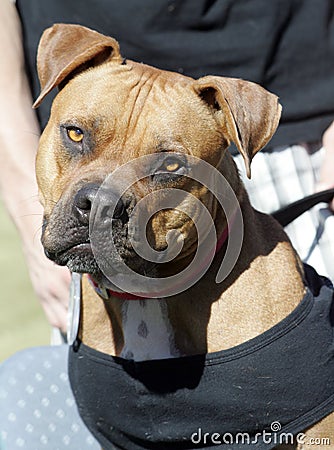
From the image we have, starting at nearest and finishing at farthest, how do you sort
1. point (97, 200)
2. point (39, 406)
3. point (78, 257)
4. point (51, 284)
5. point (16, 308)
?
point (97, 200), point (78, 257), point (39, 406), point (51, 284), point (16, 308)

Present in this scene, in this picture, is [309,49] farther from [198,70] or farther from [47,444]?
[47,444]

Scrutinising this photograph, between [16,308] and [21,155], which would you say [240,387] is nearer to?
[21,155]

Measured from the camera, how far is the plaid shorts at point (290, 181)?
3309 mm

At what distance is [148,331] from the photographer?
8.91 ft

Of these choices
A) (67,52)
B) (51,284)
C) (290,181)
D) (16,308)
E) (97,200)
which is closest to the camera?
(97,200)

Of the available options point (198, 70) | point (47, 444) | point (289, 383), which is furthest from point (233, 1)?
point (47, 444)

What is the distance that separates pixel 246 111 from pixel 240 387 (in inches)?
34.3

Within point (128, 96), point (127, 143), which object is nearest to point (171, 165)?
point (127, 143)

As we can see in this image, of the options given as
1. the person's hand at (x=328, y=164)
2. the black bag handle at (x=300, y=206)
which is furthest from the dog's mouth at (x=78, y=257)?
the person's hand at (x=328, y=164)

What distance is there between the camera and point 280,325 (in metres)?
2.58

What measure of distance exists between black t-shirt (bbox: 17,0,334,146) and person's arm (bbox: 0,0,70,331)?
0.09 metres

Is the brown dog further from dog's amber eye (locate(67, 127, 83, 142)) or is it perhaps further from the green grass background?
the green grass background

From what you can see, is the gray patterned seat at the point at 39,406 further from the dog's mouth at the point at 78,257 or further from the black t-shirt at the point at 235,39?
the black t-shirt at the point at 235,39

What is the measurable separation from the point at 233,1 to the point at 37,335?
3.05 meters
